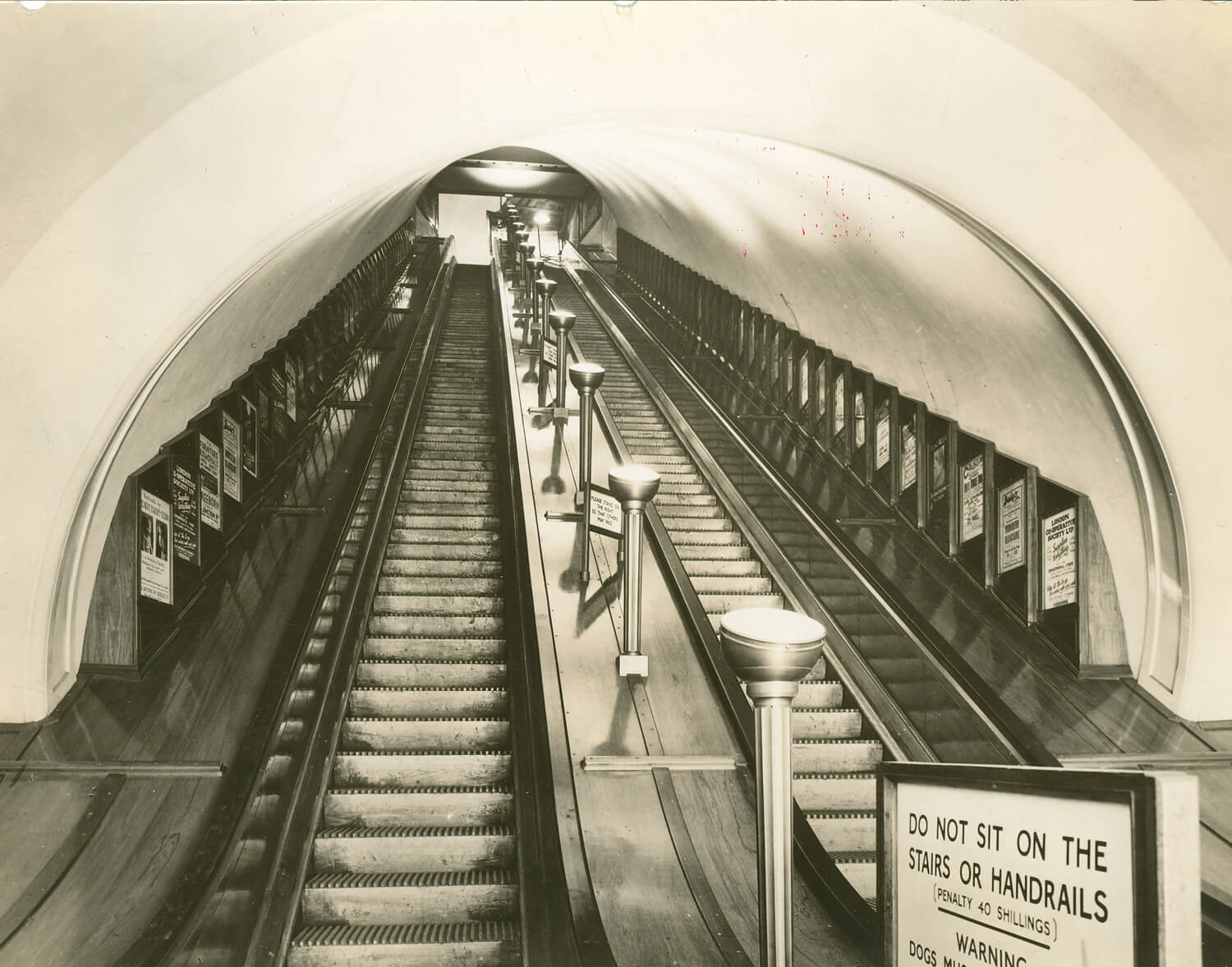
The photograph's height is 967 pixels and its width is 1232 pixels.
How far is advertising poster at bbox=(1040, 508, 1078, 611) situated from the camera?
6.38 meters

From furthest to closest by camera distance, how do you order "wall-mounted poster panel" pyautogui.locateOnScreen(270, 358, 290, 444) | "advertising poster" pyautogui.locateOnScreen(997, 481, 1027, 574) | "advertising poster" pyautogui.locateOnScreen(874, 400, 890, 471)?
"wall-mounted poster panel" pyautogui.locateOnScreen(270, 358, 290, 444), "advertising poster" pyautogui.locateOnScreen(874, 400, 890, 471), "advertising poster" pyautogui.locateOnScreen(997, 481, 1027, 574)

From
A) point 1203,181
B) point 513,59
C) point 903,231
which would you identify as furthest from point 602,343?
point 1203,181

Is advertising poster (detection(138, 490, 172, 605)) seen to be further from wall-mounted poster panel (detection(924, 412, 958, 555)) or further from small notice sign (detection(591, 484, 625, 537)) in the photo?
wall-mounted poster panel (detection(924, 412, 958, 555))

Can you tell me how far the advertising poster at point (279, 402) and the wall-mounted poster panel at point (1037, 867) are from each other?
8.31m

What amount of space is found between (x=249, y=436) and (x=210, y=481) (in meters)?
1.14

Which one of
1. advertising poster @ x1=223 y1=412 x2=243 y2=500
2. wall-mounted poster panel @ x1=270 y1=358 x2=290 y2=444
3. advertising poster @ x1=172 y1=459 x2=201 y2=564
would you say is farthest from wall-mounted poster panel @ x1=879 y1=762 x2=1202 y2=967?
wall-mounted poster panel @ x1=270 y1=358 x2=290 y2=444

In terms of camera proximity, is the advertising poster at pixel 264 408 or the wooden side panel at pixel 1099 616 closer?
the wooden side panel at pixel 1099 616

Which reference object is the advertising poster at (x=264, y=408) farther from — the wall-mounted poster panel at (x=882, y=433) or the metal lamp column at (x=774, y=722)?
the metal lamp column at (x=774, y=722)

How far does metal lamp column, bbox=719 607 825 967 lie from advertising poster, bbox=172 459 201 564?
5540mm

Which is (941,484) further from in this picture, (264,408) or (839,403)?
(264,408)

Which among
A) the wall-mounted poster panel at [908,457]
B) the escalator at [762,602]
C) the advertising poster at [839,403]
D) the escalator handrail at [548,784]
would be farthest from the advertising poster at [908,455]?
the escalator handrail at [548,784]

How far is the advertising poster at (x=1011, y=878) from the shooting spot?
1508 mm

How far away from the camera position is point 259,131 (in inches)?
176

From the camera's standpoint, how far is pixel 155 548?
619cm
